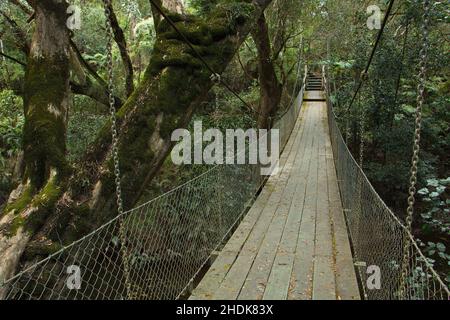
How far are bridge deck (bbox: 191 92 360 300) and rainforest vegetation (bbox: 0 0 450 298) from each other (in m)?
0.79

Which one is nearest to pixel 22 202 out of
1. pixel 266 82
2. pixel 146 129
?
pixel 146 129

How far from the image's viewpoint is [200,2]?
15.4 ft

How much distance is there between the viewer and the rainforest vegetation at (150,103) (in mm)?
2119

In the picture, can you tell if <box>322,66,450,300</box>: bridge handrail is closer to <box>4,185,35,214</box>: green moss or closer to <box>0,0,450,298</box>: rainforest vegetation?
<box>0,0,450,298</box>: rainforest vegetation

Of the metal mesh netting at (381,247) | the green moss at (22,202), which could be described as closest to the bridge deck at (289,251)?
the metal mesh netting at (381,247)

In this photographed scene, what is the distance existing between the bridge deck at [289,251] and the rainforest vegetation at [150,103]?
0.79 meters

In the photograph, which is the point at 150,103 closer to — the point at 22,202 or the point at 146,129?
the point at 146,129

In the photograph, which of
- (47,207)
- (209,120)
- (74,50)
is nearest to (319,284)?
(47,207)

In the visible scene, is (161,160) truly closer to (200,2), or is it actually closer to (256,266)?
(256,266)

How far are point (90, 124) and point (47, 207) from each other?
13.7 feet

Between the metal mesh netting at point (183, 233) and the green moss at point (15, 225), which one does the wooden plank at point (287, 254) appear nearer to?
the metal mesh netting at point (183, 233)

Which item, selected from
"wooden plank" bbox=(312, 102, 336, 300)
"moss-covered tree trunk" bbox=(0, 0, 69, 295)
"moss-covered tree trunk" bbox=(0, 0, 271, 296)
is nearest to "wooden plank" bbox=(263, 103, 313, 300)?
"wooden plank" bbox=(312, 102, 336, 300)

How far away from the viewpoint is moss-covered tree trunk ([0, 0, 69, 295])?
77.5 inches

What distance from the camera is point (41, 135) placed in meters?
2.28
